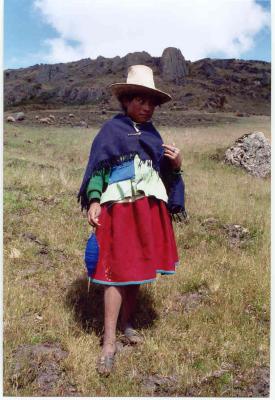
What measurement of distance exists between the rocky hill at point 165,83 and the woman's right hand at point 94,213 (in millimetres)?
46672

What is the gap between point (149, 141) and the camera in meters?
4.12

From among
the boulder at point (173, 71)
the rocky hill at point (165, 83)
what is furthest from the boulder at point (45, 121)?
the boulder at point (173, 71)

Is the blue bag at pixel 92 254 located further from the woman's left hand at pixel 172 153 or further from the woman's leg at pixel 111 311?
the woman's left hand at pixel 172 153

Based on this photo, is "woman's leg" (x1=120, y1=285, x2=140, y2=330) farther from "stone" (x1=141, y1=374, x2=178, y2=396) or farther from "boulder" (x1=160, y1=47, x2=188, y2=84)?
"boulder" (x1=160, y1=47, x2=188, y2=84)

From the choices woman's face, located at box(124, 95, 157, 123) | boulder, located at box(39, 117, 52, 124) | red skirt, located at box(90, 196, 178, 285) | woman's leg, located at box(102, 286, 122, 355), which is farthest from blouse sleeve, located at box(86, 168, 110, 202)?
boulder, located at box(39, 117, 52, 124)

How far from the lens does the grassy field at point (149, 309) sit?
3793 millimetres

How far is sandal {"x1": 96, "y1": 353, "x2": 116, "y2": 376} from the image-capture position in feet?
12.5

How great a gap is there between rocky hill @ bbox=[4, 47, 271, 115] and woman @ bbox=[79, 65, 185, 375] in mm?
46336

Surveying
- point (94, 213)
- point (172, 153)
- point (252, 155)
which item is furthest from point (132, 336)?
point (252, 155)

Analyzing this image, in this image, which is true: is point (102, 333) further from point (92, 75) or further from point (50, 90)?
point (92, 75)

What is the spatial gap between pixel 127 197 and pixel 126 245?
1.32 ft

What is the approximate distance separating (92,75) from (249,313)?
79.7 m

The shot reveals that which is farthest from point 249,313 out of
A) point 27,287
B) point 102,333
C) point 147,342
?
point 27,287

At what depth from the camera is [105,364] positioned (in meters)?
3.87
